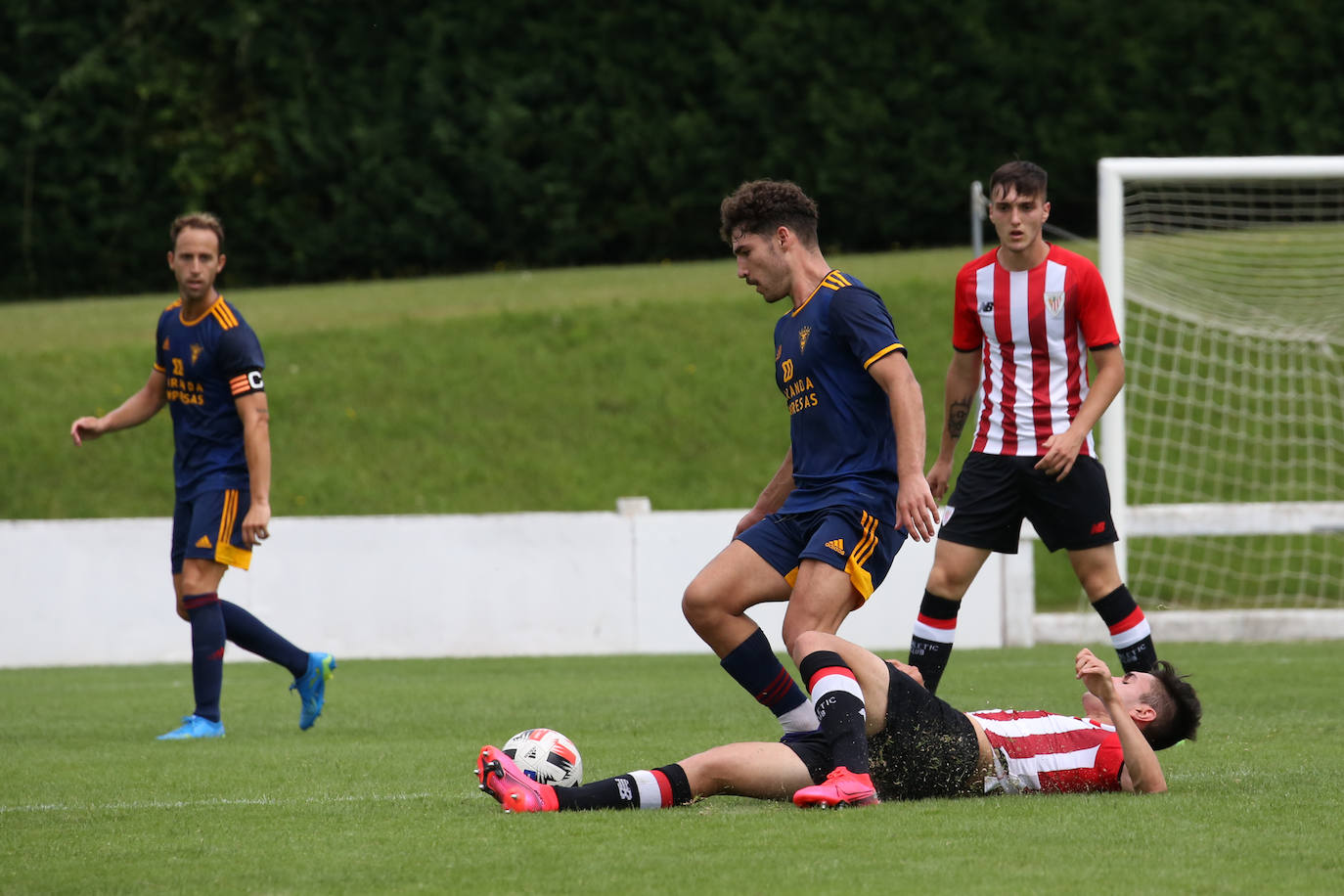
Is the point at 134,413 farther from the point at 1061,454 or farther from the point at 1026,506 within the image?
the point at 1061,454

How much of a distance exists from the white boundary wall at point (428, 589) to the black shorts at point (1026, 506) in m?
5.49

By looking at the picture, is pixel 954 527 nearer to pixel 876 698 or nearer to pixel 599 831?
pixel 876 698

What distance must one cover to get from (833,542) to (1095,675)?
37.1 inches

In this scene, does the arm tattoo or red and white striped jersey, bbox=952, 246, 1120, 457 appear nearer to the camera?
red and white striped jersey, bbox=952, 246, 1120, 457

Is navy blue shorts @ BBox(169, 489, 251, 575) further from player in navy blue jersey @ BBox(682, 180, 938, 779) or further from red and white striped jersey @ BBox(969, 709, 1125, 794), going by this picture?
red and white striped jersey @ BBox(969, 709, 1125, 794)

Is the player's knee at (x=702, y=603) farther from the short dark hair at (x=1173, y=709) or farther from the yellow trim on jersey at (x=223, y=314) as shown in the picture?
the yellow trim on jersey at (x=223, y=314)

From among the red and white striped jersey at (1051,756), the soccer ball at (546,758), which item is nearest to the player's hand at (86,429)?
the soccer ball at (546,758)

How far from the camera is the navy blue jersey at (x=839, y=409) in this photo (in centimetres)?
493

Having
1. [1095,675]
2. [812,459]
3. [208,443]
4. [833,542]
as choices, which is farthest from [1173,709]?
[208,443]

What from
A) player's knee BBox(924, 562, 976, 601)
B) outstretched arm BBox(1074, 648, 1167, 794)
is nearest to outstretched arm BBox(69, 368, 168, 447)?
player's knee BBox(924, 562, 976, 601)

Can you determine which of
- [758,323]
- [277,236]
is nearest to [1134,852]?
[758,323]

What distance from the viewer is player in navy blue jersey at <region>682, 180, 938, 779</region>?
479 centimetres

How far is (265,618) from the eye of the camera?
1155cm

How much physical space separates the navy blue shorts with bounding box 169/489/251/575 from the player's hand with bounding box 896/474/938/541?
351cm
